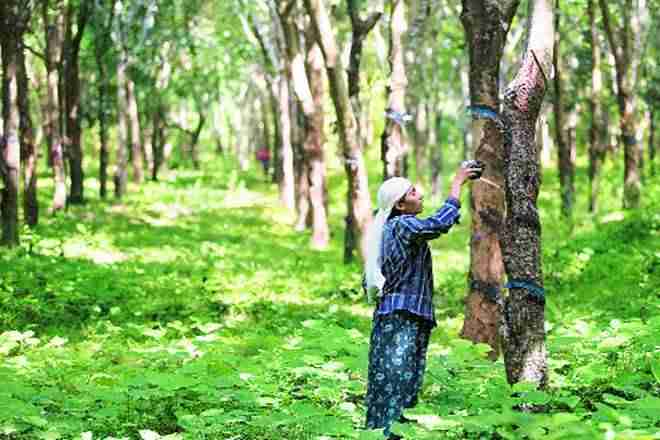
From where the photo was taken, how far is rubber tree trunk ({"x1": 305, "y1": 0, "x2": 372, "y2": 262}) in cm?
1306

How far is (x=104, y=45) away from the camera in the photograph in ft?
82.0

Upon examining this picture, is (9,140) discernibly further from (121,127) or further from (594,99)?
(594,99)

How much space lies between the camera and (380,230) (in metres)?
6.14

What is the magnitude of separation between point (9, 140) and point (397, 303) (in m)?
9.96

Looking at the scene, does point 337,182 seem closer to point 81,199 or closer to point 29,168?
point 81,199

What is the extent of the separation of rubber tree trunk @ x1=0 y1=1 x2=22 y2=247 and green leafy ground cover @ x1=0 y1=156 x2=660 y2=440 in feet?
1.55

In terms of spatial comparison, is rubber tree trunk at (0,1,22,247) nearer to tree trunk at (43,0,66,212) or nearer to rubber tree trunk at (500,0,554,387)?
tree trunk at (43,0,66,212)

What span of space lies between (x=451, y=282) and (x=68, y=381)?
7.12 meters

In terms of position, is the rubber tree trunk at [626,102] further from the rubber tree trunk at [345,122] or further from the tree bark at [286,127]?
the tree bark at [286,127]

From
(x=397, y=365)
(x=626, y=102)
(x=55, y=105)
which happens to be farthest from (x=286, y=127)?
(x=397, y=365)

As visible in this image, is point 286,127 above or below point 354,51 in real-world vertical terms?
below

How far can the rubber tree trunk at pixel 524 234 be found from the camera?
5.56 metres

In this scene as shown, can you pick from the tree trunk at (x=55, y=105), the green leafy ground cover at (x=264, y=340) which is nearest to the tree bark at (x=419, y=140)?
the green leafy ground cover at (x=264, y=340)

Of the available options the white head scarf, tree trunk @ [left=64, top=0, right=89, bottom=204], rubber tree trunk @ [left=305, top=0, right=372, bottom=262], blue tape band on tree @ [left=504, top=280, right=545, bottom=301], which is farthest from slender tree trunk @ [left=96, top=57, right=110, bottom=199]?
blue tape band on tree @ [left=504, top=280, right=545, bottom=301]
